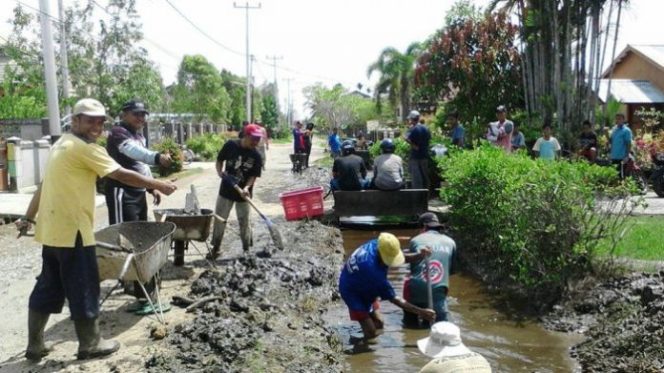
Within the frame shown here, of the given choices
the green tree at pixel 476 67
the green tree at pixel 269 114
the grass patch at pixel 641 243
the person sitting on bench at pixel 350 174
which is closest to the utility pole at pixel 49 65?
the person sitting on bench at pixel 350 174

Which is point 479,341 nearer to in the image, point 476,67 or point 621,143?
point 621,143

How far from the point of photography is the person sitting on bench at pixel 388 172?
1163 centimetres

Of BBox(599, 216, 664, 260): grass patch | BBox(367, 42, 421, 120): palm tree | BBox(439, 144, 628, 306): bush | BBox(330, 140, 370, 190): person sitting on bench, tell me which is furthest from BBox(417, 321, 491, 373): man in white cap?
BBox(367, 42, 421, 120): palm tree

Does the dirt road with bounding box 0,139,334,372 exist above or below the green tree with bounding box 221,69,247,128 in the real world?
below

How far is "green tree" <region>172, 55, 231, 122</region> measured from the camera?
179 feet

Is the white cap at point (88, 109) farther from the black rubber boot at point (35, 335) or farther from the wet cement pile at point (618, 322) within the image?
the wet cement pile at point (618, 322)

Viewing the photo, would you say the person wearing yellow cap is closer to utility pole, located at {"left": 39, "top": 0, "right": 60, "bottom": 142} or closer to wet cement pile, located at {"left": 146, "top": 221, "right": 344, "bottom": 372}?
wet cement pile, located at {"left": 146, "top": 221, "right": 344, "bottom": 372}

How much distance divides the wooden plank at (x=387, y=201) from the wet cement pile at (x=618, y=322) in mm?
4507

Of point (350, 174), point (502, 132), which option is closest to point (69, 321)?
point (350, 174)

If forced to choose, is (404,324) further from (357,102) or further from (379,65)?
(357,102)

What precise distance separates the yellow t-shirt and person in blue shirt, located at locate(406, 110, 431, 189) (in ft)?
27.8

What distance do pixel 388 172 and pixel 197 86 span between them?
45.9 meters

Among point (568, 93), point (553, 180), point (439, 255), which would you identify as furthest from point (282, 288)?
point (568, 93)

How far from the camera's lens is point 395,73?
2030 inches
